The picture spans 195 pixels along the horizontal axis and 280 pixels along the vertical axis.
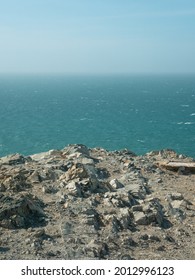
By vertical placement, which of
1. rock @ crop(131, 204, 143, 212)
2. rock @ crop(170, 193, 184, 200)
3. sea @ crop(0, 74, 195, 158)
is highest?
rock @ crop(131, 204, 143, 212)

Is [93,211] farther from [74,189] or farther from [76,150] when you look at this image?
[76,150]

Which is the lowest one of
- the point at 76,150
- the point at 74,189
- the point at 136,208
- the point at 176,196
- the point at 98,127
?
the point at 98,127

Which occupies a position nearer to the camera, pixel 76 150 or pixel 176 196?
pixel 176 196

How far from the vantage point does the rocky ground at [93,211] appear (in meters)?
15.3

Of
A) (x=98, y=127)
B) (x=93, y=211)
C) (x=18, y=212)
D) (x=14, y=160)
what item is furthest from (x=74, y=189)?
(x=98, y=127)

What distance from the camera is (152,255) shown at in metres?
15.6

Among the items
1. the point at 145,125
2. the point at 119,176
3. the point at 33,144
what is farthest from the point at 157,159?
the point at 145,125

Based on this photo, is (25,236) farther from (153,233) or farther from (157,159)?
(157,159)

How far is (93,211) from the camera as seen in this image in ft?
59.3

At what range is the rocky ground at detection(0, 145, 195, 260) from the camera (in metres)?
→ 15.3

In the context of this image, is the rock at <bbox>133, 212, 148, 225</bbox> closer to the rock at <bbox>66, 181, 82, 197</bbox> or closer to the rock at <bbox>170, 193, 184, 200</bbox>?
the rock at <bbox>66, 181, 82, 197</bbox>

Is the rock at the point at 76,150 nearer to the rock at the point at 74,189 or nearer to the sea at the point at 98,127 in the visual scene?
the rock at the point at 74,189

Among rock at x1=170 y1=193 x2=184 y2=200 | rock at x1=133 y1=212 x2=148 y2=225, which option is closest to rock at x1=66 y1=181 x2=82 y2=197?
rock at x1=133 y1=212 x2=148 y2=225

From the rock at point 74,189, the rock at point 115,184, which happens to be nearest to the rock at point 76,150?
the rock at point 115,184
